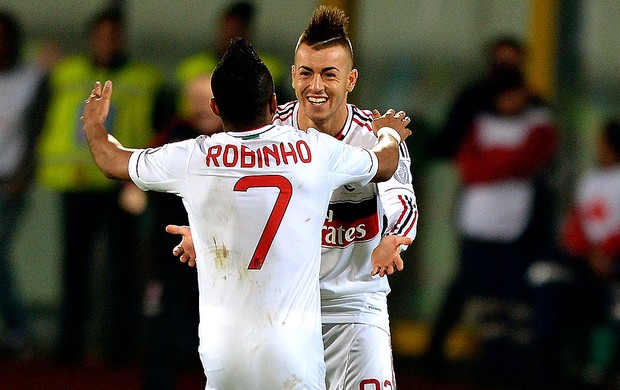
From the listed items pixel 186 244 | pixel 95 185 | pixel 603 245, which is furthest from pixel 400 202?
pixel 95 185

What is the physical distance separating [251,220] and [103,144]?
627 mm

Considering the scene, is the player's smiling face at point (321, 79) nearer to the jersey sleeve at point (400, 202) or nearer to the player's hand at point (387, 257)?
the jersey sleeve at point (400, 202)

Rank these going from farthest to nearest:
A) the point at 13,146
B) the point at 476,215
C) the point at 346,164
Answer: the point at 13,146
the point at 476,215
the point at 346,164

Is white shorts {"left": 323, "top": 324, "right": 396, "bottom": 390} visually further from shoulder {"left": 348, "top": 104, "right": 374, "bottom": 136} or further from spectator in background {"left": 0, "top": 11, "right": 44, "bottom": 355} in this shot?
spectator in background {"left": 0, "top": 11, "right": 44, "bottom": 355}

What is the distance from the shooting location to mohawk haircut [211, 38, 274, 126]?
486 cm

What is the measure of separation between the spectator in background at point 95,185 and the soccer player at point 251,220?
193 inches

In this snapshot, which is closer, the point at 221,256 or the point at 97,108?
the point at 221,256

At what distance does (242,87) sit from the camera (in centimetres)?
485

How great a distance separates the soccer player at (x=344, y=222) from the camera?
5.63m

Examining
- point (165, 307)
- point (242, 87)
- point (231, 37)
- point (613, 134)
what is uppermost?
point (231, 37)

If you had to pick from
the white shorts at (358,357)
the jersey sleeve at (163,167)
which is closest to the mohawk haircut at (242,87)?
the jersey sleeve at (163,167)

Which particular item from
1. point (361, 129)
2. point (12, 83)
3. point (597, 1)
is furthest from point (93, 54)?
point (361, 129)

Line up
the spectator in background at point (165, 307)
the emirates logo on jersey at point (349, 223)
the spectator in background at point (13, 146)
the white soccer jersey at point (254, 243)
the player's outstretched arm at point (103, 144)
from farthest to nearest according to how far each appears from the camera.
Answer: the spectator in background at point (13, 146)
the spectator in background at point (165, 307)
the emirates logo on jersey at point (349, 223)
the player's outstretched arm at point (103, 144)
the white soccer jersey at point (254, 243)

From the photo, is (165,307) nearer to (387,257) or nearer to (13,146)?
(13,146)
